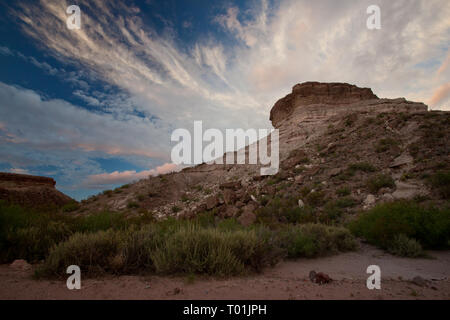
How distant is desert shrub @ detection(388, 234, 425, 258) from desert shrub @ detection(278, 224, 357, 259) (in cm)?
83

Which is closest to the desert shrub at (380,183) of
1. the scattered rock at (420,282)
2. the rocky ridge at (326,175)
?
the rocky ridge at (326,175)

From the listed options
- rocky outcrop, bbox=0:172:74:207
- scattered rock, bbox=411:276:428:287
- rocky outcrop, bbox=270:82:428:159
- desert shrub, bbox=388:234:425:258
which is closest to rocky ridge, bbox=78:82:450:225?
rocky outcrop, bbox=270:82:428:159

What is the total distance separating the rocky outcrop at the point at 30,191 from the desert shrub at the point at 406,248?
16971mm

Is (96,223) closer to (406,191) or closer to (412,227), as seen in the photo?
(412,227)

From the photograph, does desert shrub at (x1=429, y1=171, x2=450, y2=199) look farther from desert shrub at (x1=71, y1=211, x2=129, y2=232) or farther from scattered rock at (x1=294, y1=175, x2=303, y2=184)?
desert shrub at (x1=71, y1=211, x2=129, y2=232)

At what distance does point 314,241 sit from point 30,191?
1875 cm

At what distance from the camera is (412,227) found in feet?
17.1

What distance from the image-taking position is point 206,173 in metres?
21.7

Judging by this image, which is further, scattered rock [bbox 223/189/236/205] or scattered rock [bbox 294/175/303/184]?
scattered rock [bbox 294/175/303/184]

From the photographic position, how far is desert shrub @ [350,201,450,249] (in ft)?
16.8

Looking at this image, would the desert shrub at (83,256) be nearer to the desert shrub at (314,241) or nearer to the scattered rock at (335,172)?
the desert shrub at (314,241)

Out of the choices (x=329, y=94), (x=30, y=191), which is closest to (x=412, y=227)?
(x=30, y=191)
